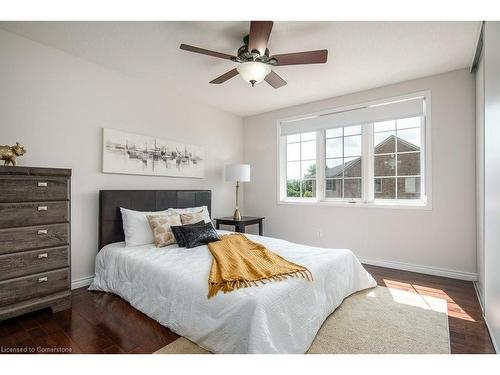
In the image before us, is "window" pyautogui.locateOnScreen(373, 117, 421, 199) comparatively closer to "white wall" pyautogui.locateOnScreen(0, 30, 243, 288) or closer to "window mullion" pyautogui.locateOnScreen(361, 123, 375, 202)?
"window mullion" pyautogui.locateOnScreen(361, 123, 375, 202)

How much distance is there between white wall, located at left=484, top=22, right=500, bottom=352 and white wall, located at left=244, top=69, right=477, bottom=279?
3.70 ft

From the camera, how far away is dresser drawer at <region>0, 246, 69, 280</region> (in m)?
1.99

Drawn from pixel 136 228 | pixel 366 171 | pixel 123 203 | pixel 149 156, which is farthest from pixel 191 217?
pixel 366 171

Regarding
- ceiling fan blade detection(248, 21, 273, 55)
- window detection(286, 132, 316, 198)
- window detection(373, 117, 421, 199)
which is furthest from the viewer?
window detection(286, 132, 316, 198)

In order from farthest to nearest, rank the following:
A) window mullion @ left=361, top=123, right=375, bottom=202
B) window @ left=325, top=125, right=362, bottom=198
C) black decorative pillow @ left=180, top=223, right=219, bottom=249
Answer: window @ left=325, top=125, right=362, bottom=198 < window mullion @ left=361, top=123, right=375, bottom=202 < black decorative pillow @ left=180, top=223, right=219, bottom=249

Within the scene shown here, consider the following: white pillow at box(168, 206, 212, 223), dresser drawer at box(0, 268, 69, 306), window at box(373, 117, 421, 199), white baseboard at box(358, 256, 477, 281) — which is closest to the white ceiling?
window at box(373, 117, 421, 199)

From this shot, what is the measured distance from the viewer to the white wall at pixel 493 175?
67.3 inches

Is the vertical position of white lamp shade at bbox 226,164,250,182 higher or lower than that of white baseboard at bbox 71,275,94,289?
higher

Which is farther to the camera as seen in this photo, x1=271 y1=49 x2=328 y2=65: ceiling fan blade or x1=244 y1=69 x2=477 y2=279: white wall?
x1=244 y1=69 x2=477 y2=279: white wall

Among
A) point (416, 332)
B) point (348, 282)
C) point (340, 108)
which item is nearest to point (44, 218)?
point (348, 282)

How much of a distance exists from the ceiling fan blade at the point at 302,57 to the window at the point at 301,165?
2201mm

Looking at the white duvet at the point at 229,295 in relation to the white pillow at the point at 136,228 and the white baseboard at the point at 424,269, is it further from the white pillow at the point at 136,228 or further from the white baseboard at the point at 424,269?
the white baseboard at the point at 424,269
